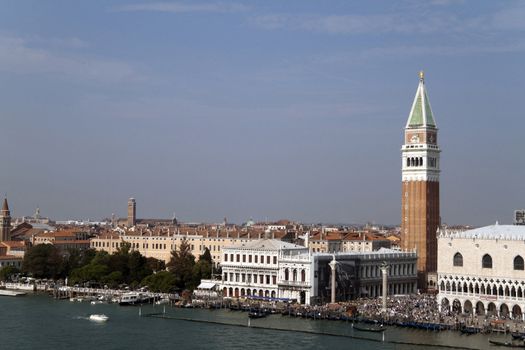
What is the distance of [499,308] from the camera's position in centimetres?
3284

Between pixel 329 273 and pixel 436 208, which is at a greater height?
pixel 436 208

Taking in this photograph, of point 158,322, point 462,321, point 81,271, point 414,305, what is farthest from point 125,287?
point 462,321

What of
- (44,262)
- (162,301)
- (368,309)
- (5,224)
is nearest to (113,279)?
(162,301)

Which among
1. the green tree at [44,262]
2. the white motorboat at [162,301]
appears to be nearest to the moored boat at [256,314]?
the white motorboat at [162,301]

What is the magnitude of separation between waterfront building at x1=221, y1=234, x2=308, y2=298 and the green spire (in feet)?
32.4

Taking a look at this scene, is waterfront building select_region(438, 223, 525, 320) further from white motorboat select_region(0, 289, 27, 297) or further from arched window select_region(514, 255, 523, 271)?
white motorboat select_region(0, 289, 27, 297)

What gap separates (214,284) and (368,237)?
15395mm

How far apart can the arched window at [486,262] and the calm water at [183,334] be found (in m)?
4.62

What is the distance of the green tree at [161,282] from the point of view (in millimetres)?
41031

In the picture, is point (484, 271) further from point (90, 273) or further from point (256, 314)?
point (90, 273)

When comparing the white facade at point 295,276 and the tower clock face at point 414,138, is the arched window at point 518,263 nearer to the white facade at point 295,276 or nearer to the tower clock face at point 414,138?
the white facade at point 295,276

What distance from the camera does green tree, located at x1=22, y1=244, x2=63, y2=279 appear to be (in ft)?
157

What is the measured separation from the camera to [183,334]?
29.7 m

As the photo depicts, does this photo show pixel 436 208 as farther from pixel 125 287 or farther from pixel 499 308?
pixel 125 287
